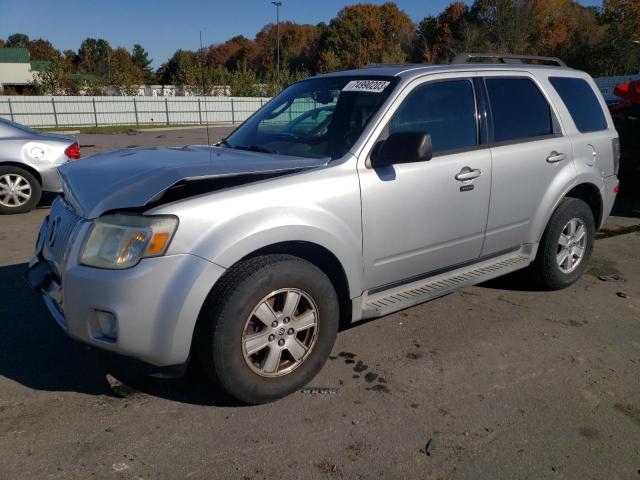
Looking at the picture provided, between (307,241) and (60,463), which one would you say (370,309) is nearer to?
(307,241)

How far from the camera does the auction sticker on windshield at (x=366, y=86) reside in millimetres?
3602

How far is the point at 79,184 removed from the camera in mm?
3111

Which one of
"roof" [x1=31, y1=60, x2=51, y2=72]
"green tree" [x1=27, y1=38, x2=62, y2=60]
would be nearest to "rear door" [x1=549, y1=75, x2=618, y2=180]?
"roof" [x1=31, y1=60, x2=51, y2=72]

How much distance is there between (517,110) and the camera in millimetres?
4184

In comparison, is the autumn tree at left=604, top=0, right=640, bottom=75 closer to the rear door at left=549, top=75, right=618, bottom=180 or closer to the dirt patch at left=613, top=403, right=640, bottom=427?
the rear door at left=549, top=75, right=618, bottom=180

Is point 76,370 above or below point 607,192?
below

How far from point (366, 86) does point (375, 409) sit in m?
2.09

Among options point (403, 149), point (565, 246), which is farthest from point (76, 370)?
point (565, 246)

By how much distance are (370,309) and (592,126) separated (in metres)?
2.86

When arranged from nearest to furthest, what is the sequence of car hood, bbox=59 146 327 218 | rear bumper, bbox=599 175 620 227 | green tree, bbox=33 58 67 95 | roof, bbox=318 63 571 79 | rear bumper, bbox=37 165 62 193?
car hood, bbox=59 146 327 218, roof, bbox=318 63 571 79, rear bumper, bbox=599 175 620 227, rear bumper, bbox=37 165 62 193, green tree, bbox=33 58 67 95

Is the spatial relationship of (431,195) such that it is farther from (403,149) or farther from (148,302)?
(148,302)

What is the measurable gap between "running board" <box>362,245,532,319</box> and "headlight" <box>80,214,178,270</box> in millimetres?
1366

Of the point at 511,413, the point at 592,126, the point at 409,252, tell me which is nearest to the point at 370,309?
the point at 409,252

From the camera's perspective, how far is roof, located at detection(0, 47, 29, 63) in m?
74.4
